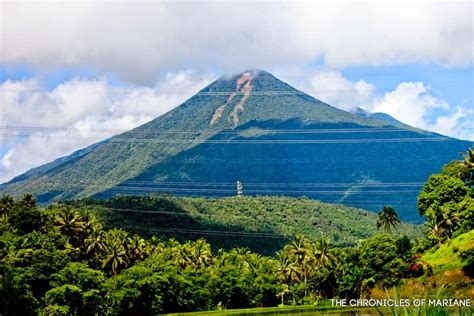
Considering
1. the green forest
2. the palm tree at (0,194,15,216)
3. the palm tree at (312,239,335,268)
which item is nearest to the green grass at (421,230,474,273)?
the green forest

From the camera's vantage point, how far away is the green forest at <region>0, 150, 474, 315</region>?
87.6 meters

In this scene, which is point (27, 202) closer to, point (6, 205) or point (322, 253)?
point (6, 205)

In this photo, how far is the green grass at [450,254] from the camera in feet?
287

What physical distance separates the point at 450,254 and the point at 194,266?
53.8m

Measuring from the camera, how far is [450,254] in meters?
91.1

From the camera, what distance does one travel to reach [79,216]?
114438 millimetres

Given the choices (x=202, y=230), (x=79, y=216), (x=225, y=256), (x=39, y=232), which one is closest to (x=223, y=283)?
(x=225, y=256)

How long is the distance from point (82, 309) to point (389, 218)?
199ft

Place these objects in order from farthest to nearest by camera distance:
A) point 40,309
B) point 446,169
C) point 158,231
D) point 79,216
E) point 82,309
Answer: point 158,231
point 446,169
point 79,216
point 82,309
point 40,309

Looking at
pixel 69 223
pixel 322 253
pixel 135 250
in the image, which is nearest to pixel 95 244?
pixel 69 223

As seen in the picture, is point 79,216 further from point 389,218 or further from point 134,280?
point 389,218

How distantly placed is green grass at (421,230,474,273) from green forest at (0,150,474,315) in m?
0.23

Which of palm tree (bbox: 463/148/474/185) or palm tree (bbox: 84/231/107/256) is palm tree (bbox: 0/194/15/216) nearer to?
palm tree (bbox: 84/231/107/256)

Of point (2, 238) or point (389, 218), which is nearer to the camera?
point (2, 238)
